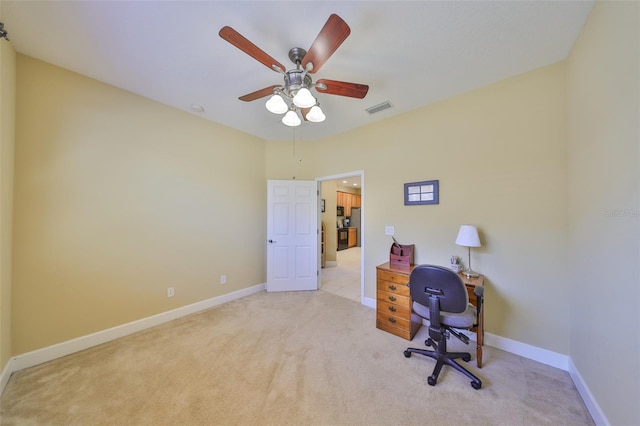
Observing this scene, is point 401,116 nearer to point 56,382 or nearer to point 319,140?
point 319,140

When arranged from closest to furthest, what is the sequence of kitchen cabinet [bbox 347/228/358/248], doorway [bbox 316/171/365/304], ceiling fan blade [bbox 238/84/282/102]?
ceiling fan blade [bbox 238/84/282/102] → doorway [bbox 316/171/365/304] → kitchen cabinet [bbox 347/228/358/248]

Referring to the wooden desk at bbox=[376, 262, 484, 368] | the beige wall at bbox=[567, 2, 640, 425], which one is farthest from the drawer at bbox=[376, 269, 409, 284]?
the beige wall at bbox=[567, 2, 640, 425]

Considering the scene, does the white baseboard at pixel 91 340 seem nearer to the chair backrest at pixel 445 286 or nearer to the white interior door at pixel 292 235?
the white interior door at pixel 292 235

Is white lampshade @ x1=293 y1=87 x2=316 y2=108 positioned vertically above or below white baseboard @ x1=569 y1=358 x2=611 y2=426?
above

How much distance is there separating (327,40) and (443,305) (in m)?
2.08

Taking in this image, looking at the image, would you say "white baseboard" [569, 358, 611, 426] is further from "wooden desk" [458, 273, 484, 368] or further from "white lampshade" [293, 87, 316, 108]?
"white lampshade" [293, 87, 316, 108]

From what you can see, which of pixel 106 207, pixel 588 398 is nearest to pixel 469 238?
pixel 588 398

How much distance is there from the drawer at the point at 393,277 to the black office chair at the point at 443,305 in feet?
1.76

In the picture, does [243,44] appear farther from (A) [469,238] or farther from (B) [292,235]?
(B) [292,235]

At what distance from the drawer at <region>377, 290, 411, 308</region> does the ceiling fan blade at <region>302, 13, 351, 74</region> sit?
238cm

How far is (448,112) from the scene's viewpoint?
252 cm

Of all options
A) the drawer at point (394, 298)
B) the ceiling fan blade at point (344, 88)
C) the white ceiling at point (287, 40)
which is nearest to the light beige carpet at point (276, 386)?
the drawer at point (394, 298)

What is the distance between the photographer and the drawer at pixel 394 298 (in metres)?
2.34

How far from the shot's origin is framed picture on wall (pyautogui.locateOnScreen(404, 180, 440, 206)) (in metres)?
2.60
